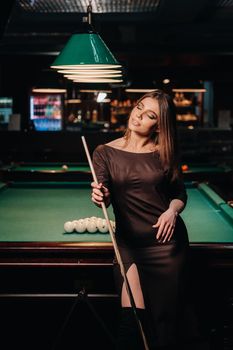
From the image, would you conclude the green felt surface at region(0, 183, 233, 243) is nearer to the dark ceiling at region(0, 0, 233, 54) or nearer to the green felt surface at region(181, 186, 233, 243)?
the green felt surface at region(181, 186, 233, 243)

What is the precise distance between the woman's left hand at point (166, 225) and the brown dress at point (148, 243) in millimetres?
46

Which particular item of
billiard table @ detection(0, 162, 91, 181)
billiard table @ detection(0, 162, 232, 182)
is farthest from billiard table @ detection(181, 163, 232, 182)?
billiard table @ detection(0, 162, 91, 181)

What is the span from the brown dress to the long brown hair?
0.08 meters

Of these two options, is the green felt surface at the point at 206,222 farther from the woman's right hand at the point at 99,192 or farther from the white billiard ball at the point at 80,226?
the woman's right hand at the point at 99,192

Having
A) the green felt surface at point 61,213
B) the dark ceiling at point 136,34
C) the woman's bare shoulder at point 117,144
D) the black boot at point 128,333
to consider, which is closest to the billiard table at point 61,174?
the green felt surface at point 61,213

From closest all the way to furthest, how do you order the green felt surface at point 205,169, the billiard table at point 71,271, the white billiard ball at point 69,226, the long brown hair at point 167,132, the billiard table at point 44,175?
the long brown hair at point 167,132, the billiard table at point 71,271, the white billiard ball at point 69,226, the billiard table at point 44,175, the green felt surface at point 205,169

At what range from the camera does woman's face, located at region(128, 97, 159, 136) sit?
263 cm

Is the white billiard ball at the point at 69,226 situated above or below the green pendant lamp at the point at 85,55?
below

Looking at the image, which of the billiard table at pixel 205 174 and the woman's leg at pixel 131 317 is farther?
the billiard table at pixel 205 174

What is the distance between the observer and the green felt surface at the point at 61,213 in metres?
3.20

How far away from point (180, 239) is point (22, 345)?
1330 mm

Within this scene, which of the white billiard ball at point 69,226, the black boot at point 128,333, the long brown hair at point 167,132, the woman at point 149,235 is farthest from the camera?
the white billiard ball at point 69,226

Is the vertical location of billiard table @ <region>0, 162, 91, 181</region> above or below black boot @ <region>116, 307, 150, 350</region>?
above

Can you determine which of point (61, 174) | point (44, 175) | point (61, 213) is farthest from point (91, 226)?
point (44, 175)
